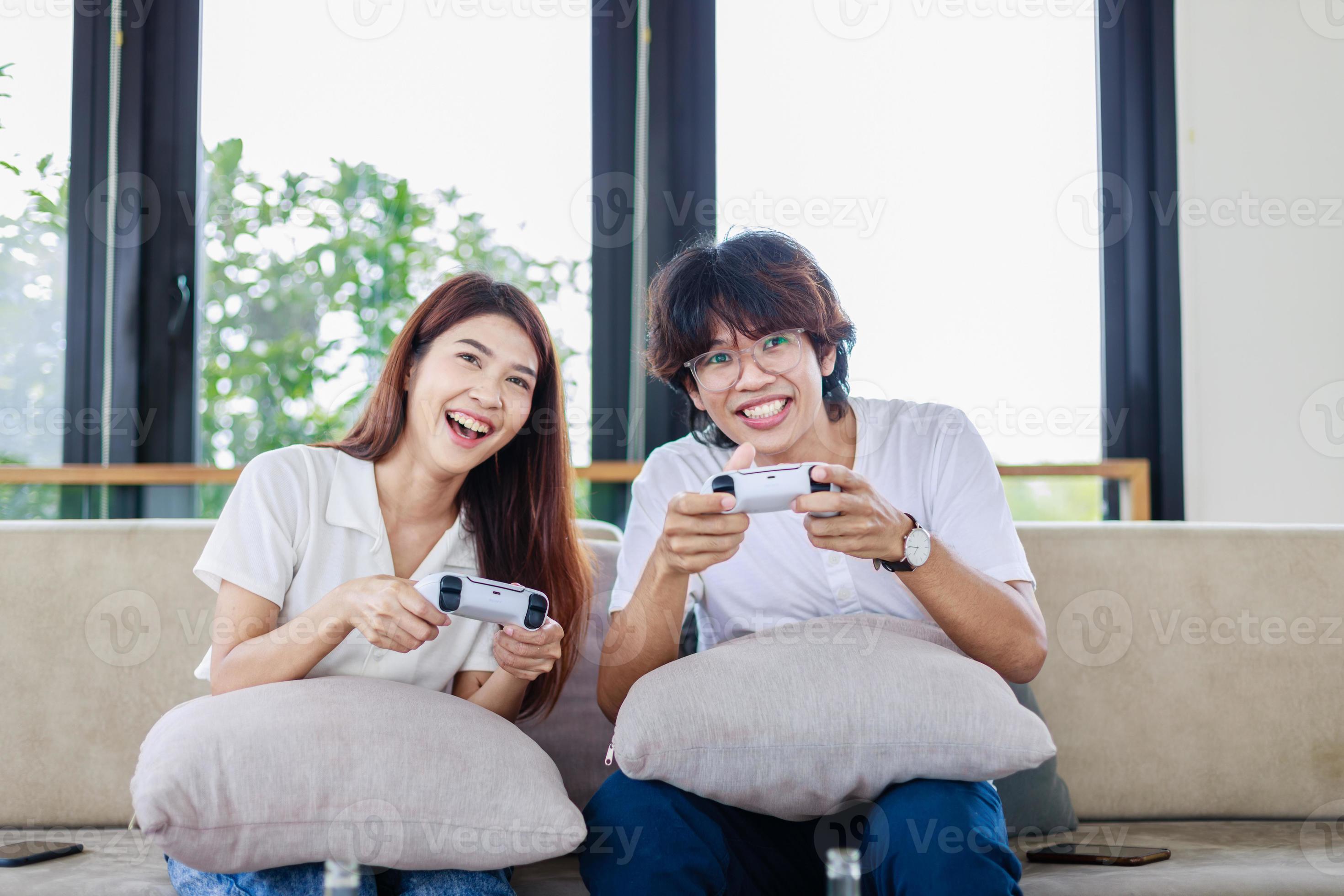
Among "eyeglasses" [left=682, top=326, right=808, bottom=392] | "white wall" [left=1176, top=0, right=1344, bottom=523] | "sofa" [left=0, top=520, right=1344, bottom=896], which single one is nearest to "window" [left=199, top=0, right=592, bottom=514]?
"sofa" [left=0, top=520, right=1344, bottom=896]

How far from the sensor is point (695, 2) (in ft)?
8.46

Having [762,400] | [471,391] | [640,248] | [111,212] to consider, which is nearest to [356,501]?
[471,391]

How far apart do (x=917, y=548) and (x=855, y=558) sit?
0.16 meters

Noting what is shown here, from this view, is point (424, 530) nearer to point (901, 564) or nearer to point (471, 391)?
point (471, 391)

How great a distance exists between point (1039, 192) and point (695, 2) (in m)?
1.00

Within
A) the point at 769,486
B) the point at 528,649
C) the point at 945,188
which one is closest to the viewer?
the point at 769,486

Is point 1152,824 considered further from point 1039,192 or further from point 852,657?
point 1039,192

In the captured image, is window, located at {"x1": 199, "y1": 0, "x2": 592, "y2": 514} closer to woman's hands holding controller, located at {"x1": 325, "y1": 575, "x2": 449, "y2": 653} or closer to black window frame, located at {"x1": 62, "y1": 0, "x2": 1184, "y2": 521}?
black window frame, located at {"x1": 62, "y1": 0, "x2": 1184, "y2": 521}

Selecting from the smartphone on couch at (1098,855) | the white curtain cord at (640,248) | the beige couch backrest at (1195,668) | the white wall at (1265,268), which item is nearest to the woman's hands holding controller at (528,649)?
the smartphone on couch at (1098,855)

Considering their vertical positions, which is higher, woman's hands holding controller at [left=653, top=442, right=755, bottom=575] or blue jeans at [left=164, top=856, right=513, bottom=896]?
woman's hands holding controller at [left=653, top=442, right=755, bottom=575]

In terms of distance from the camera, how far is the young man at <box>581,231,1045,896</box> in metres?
1.10

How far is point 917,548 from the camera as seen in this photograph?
3.85 ft

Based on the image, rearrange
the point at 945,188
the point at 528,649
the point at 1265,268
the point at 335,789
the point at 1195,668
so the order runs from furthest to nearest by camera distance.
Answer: the point at 945,188, the point at 1265,268, the point at 1195,668, the point at 528,649, the point at 335,789

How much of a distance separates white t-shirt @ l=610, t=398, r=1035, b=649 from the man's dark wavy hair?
0.40 feet
